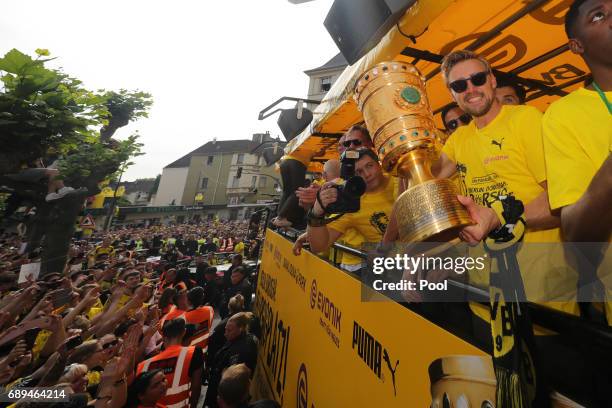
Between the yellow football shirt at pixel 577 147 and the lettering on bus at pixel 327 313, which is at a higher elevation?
the yellow football shirt at pixel 577 147

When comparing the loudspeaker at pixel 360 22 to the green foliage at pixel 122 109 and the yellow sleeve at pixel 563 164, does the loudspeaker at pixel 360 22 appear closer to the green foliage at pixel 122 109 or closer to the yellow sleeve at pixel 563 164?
the yellow sleeve at pixel 563 164

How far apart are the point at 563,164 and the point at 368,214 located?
1565 millimetres

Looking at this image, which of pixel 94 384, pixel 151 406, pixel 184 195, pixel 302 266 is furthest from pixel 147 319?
pixel 184 195

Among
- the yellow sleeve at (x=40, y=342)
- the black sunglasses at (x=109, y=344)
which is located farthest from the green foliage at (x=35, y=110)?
the black sunglasses at (x=109, y=344)

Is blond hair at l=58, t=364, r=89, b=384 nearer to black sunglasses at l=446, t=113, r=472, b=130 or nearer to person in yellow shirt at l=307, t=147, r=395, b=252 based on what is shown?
person in yellow shirt at l=307, t=147, r=395, b=252

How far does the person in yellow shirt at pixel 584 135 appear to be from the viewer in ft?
2.51

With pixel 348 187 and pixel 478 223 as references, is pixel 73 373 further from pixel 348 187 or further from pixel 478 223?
pixel 478 223

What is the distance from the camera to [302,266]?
8.85ft

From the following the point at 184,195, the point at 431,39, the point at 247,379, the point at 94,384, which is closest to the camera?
the point at 431,39

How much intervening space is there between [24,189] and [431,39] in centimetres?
990

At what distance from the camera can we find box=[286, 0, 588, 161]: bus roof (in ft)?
6.15

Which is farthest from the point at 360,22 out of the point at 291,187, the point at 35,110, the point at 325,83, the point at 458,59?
the point at 325,83

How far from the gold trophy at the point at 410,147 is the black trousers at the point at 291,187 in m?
3.23

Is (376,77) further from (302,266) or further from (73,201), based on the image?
(73,201)
